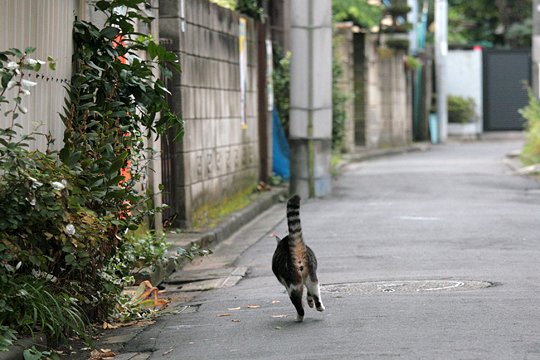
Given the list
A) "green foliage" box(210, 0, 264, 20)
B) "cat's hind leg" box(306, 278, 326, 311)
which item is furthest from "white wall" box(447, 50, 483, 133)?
"cat's hind leg" box(306, 278, 326, 311)

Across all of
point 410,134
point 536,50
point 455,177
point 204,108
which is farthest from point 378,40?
point 204,108

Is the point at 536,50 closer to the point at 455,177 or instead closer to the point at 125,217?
the point at 455,177

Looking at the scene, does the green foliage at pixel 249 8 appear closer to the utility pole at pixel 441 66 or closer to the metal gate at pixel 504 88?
the utility pole at pixel 441 66

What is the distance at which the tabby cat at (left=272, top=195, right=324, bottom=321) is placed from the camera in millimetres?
8586

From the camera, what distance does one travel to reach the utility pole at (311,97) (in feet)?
68.3

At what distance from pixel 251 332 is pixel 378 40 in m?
30.6

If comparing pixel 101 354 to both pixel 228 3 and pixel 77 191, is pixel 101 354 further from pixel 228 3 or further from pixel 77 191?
pixel 228 3

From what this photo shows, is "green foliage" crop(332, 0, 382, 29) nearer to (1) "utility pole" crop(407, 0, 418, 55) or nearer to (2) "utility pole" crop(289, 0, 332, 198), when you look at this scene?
(1) "utility pole" crop(407, 0, 418, 55)

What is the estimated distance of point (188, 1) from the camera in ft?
51.2

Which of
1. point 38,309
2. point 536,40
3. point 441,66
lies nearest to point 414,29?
point 441,66

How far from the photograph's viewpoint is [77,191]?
8320mm

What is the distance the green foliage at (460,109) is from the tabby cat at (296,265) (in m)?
39.6

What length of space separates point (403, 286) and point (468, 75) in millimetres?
39101

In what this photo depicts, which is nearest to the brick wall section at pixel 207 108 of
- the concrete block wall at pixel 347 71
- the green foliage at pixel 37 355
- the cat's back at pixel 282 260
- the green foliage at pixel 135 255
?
the green foliage at pixel 135 255
